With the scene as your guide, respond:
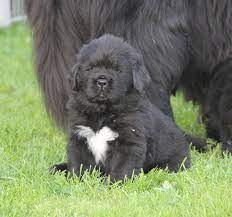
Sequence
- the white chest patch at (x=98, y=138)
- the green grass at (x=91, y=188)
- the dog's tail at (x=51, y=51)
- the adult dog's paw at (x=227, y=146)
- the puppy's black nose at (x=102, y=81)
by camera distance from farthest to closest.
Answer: the adult dog's paw at (x=227, y=146)
the dog's tail at (x=51, y=51)
the white chest patch at (x=98, y=138)
the puppy's black nose at (x=102, y=81)
the green grass at (x=91, y=188)

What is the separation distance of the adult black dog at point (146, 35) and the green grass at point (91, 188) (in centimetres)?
38

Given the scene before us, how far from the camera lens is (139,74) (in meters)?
3.50

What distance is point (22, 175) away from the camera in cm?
364

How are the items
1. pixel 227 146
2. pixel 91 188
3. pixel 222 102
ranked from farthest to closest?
pixel 222 102, pixel 227 146, pixel 91 188

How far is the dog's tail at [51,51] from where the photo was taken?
3918 millimetres

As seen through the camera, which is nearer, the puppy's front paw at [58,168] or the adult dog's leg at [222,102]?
the puppy's front paw at [58,168]

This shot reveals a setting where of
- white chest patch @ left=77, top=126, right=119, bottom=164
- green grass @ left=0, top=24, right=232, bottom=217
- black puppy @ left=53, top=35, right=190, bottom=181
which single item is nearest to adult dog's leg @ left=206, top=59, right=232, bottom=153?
green grass @ left=0, top=24, right=232, bottom=217

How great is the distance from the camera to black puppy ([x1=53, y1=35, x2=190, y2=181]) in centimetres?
344

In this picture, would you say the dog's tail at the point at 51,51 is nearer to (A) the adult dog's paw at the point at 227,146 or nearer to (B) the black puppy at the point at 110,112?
(B) the black puppy at the point at 110,112

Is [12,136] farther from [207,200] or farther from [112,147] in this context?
[207,200]

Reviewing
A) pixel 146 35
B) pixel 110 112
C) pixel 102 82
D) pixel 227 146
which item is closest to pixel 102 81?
pixel 102 82

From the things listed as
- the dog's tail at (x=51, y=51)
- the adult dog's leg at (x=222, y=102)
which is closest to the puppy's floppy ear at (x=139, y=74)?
the dog's tail at (x=51, y=51)

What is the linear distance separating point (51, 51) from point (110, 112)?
0.67m

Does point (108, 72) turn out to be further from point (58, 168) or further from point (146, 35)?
point (58, 168)
